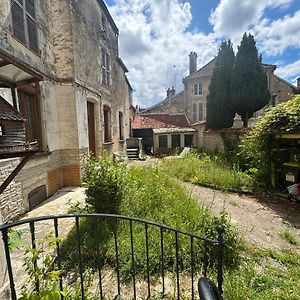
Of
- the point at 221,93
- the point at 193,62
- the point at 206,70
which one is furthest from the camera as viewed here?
the point at 193,62

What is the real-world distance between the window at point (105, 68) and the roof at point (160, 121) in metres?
10.5

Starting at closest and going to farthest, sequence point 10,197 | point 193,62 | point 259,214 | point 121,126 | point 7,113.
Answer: point 7,113
point 10,197
point 259,214
point 121,126
point 193,62

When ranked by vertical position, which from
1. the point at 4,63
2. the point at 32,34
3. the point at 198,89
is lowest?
the point at 4,63

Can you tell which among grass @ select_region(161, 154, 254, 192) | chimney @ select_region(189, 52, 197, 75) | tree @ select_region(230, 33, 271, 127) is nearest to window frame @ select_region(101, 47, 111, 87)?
grass @ select_region(161, 154, 254, 192)

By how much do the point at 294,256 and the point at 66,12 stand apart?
30.4 ft

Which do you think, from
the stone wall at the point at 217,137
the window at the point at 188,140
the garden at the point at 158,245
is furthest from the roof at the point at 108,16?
the window at the point at 188,140

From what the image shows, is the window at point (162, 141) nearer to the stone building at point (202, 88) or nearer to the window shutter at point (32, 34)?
the stone building at point (202, 88)

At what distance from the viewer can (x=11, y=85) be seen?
283 cm

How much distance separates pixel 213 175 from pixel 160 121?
14.7m

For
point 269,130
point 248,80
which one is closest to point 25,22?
point 269,130

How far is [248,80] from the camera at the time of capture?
1448 cm

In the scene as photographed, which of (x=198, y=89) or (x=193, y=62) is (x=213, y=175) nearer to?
(x=198, y=89)

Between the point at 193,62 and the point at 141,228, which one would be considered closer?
the point at 141,228

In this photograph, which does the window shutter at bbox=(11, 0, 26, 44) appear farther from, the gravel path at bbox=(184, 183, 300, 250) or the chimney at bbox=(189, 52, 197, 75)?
the chimney at bbox=(189, 52, 197, 75)
